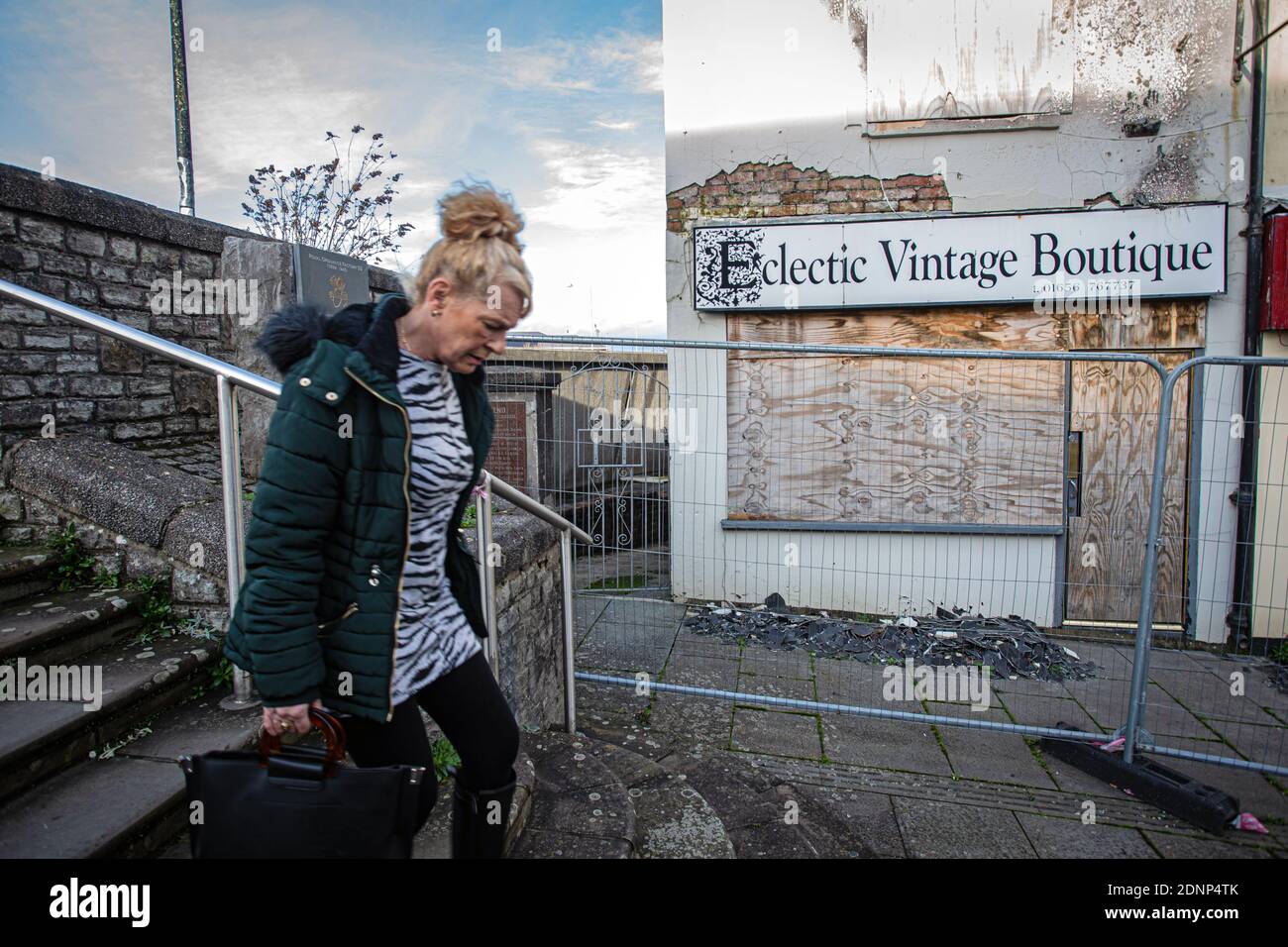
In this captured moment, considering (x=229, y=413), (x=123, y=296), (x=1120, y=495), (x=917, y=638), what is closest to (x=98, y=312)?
(x=123, y=296)

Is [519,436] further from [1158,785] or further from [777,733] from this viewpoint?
[1158,785]

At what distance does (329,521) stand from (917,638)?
481cm

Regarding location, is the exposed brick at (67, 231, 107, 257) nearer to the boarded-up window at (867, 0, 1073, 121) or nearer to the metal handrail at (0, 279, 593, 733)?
the metal handrail at (0, 279, 593, 733)

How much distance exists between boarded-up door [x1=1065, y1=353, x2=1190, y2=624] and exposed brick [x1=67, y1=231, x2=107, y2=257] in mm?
6306

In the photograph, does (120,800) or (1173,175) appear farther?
(1173,175)

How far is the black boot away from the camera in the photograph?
192 cm

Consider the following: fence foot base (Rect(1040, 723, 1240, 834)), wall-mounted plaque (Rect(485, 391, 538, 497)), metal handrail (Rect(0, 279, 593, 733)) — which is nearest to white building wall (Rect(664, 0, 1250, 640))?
wall-mounted plaque (Rect(485, 391, 538, 497))

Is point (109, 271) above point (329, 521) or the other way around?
above

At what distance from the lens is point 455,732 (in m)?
1.88

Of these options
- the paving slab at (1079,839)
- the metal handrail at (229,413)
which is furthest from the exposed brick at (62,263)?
the paving slab at (1079,839)

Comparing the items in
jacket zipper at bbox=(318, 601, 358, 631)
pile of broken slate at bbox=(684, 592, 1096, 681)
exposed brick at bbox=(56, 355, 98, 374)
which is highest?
exposed brick at bbox=(56, 355, 98, 374)

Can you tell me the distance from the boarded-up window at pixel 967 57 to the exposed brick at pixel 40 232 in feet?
19.6
